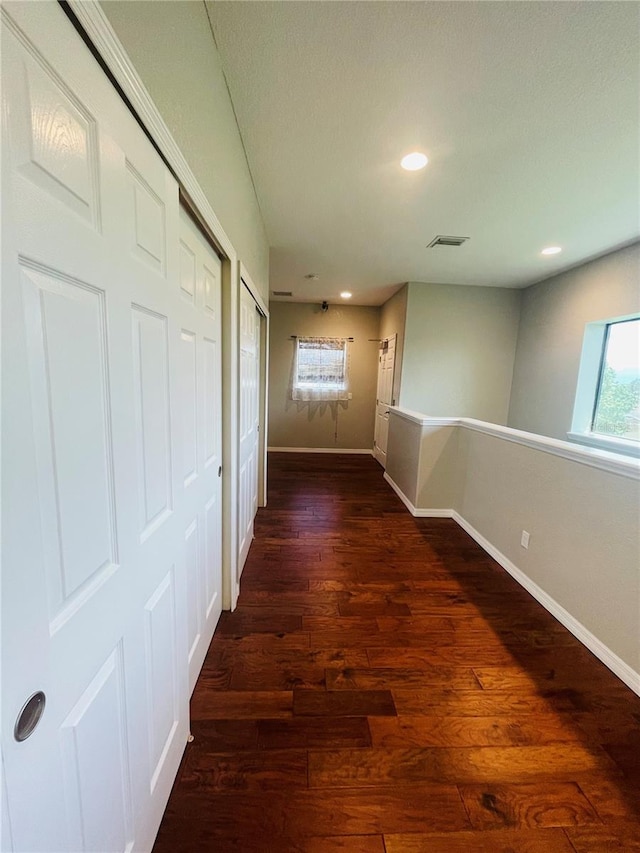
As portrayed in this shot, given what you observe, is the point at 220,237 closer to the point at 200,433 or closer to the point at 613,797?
the point at 200,433

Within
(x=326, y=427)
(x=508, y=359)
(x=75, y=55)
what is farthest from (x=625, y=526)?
(x=326, y=427)

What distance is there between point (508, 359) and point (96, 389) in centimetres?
492

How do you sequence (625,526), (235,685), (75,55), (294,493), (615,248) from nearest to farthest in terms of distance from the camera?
(75,55), (235,685), (625,526), (615,248), (294,493)

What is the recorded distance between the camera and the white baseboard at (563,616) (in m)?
1.55

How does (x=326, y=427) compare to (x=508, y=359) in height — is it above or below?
below

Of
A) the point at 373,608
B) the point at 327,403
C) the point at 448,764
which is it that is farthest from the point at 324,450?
the point at 448,764

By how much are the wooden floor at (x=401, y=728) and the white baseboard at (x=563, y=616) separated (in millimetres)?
53

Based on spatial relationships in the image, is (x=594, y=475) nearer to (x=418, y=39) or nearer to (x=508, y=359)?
(x=418, y=39)

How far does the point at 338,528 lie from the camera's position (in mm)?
2994

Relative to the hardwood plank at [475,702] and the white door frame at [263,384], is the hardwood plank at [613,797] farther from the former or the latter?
the white door frame at [263,384]

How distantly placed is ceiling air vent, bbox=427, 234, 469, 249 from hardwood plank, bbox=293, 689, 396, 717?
332 centimetres

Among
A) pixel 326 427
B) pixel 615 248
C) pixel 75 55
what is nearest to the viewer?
pixel 75 55

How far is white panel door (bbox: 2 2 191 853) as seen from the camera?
1.41ft

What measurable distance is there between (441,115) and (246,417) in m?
1.94
